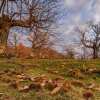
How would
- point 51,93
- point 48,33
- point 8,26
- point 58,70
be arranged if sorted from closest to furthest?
point 51,93 → point 58,70 → point 8,26 → point 48,33

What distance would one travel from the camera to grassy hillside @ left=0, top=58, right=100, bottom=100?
4957mm

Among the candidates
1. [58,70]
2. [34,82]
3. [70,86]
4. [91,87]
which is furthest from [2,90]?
[58,70]

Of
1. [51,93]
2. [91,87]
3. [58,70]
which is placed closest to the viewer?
[51,93]

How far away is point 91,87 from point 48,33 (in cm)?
2057

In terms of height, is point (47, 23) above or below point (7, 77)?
above

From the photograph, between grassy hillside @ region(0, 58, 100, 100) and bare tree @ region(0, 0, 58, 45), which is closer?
grassy hillside @ region(0, 58, 100, 100)

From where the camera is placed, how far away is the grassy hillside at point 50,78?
496 cm

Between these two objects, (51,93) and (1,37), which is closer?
(51,93)

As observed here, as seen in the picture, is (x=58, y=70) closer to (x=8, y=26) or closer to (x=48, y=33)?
(x=8, y=26)

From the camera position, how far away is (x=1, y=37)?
73.6ft

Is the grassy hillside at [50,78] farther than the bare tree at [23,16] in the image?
No

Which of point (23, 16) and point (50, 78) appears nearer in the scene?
point (50, 78)

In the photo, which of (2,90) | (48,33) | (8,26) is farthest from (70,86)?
(48,33)

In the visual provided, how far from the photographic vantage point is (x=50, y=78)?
19.8 feet
